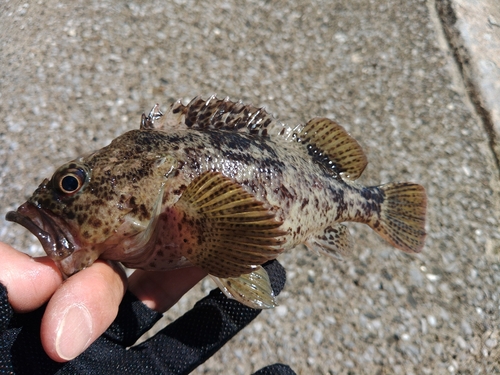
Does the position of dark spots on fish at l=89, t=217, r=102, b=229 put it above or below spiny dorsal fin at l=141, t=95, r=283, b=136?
below

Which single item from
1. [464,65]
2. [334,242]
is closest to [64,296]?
[334,242]

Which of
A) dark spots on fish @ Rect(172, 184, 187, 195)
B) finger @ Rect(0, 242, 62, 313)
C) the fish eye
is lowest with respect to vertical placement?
finger @ Rect(0, 242, 62, 313)

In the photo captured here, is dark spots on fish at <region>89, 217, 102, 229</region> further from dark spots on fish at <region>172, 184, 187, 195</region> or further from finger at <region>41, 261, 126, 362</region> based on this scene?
dark spots on fish at <region>172, 184, 187, 195</region>

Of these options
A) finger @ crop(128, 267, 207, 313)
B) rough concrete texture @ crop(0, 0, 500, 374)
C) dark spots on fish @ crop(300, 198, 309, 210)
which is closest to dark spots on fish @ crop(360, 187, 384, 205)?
dark spots on fish @ crop(300, 198, 309, 210)

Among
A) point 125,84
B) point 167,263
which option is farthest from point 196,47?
point 167,263

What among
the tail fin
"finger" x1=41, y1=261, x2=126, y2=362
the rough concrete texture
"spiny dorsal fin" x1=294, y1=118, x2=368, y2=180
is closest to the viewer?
"finger" x1=41, y1=261, x2=126, y2=362

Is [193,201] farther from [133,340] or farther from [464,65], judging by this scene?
[464,65]
